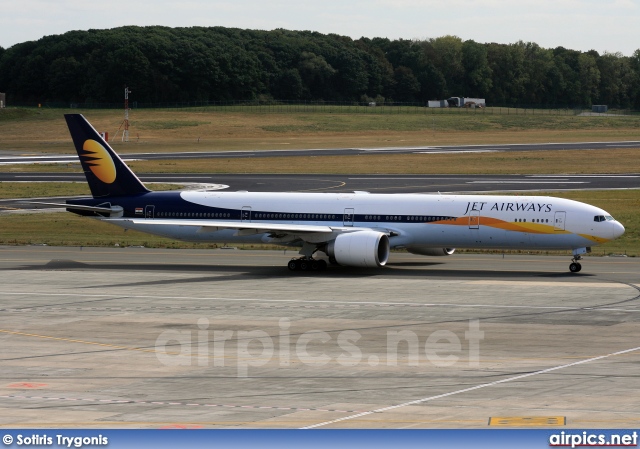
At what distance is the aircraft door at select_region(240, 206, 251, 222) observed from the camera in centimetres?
5444

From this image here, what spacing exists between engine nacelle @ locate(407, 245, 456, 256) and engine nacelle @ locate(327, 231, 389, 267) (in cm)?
235

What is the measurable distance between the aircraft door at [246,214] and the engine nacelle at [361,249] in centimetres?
563

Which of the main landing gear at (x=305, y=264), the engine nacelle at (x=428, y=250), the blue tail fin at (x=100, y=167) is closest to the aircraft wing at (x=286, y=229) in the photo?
the main landing gear at (x=305, y=264)

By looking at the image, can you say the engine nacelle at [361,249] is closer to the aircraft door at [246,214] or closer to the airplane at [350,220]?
the airplane at [350,220]

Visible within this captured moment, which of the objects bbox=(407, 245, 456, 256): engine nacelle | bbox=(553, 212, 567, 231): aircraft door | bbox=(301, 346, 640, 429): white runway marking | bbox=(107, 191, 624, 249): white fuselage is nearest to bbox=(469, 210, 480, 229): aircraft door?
bbox=(107, 191, 624, 249): white fuselage

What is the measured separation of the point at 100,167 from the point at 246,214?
9393mm

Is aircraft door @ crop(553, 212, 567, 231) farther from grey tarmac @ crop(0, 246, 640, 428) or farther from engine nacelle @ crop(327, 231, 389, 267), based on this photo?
engine nacelle @ crop(327, 231, 389, 267)

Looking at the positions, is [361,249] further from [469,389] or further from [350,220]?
[469,389]

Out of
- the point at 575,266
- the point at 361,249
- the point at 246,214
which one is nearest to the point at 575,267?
the point at 575,266

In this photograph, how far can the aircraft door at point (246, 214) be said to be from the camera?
5444cm

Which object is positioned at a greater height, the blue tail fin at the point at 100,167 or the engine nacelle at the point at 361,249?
the blue tail fin at the point at 100,167

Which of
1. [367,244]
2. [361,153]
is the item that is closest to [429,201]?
[367,244]

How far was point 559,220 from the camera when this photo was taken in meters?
50.2

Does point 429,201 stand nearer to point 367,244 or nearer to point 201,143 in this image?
point 367,244
